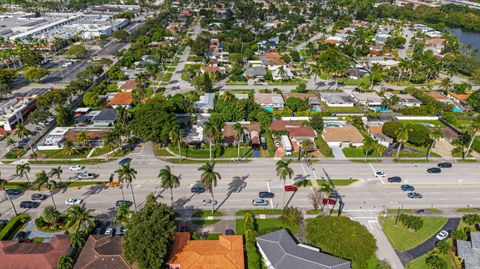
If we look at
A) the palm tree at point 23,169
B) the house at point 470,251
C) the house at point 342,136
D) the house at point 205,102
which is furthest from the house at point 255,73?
the house at point 470,251

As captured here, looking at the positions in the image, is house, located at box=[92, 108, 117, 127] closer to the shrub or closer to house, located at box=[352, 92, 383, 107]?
the shrub

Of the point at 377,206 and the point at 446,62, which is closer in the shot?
the point at 377,206

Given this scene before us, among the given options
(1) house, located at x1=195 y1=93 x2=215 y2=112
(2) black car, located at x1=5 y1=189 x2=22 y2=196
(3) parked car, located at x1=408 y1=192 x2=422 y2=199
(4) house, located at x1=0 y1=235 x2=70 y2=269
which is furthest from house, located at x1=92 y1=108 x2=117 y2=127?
(3) parked car, located at x1=408 y1=192 x2=422 y2=199

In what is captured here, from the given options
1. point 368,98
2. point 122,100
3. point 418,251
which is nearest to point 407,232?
point 418,251

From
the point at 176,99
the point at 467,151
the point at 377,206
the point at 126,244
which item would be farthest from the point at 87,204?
the point at 467,151

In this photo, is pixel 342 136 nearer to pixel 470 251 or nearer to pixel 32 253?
pixel 470 251

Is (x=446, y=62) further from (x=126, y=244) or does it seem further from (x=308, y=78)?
(x=126, y=244)
